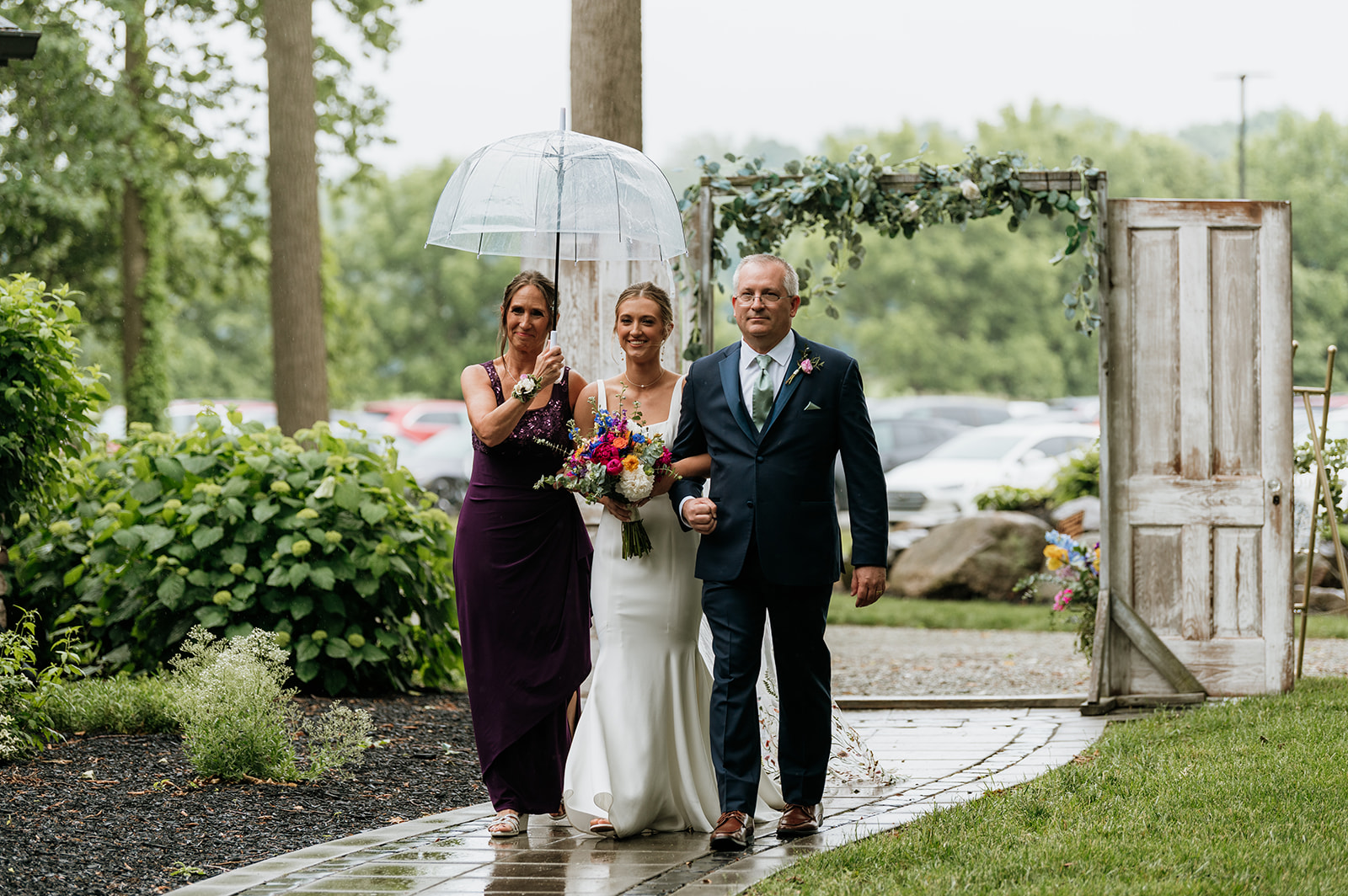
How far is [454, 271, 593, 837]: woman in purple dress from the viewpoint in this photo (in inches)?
207

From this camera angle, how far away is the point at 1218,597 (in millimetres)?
7840

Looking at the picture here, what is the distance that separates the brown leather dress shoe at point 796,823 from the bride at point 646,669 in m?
0.24

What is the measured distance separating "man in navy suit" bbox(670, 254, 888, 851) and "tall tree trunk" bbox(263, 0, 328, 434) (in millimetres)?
9540

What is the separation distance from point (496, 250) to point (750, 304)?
1.06 meters

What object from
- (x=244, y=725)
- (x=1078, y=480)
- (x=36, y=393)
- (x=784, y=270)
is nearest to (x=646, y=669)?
(x=784, y=270)

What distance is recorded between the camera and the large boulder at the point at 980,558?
14938 millimetres

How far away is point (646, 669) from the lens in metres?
5.21

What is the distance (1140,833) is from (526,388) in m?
2.50

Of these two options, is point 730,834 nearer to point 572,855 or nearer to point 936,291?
point 572,855

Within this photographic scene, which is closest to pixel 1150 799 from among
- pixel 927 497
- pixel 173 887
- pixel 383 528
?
pixel 173 887

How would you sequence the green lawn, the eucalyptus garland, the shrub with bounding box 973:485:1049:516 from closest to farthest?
the green lawn
the eucalyptus garland
the shrub with bounding box 973:485:1049:516

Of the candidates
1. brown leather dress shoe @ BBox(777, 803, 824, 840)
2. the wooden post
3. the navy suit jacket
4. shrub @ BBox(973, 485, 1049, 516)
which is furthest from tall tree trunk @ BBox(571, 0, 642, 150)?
shrub @ BBox(973, 485, 1049, 516)

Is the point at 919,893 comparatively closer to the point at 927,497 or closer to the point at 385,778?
the point at 385,778

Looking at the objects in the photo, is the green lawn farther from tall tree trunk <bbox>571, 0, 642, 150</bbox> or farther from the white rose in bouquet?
tall tree trunk <bbox>571, 0, 642, 150</bbox>
